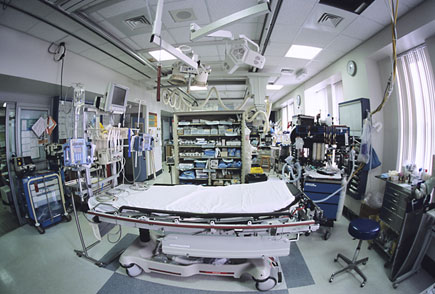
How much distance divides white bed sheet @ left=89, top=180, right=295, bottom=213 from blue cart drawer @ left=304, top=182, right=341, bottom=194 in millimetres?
734

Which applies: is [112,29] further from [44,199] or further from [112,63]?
[44,199]

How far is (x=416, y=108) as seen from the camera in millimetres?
2492

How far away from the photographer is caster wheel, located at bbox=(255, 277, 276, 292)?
162 centimetres

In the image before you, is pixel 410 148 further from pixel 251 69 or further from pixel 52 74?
pixel 52 74

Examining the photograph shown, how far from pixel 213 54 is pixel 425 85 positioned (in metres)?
3.50

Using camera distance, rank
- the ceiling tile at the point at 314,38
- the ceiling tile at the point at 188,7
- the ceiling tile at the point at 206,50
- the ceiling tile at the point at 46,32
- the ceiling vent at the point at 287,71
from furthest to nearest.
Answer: the ceiling vent at the point at 287,71
the ceiling tile at the point at 206,50
the ceiling tile at the point at 314,38
the ceiling tile at the point at 46,32
the ceiling tile at the point at 188,7

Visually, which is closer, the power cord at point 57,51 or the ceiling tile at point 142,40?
the ceiling tile at point 142,40

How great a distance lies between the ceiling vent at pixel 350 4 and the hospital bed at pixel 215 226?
2443 mm

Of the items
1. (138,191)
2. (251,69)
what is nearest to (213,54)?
(251,69)

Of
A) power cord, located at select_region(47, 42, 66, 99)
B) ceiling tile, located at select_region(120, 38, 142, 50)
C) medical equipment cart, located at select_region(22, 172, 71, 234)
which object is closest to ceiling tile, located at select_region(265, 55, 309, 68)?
ceiling tile, located at select_region(120, 38, 142, 50)

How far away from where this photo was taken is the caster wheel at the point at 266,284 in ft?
5.30

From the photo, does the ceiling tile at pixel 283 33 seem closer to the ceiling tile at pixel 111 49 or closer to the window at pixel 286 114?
the ceiling tile at pixel 111 49

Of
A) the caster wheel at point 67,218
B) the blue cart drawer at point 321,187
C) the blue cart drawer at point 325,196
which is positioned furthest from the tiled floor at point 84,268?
the blue cart drawer at point 321,187

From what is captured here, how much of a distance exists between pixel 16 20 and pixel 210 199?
3612 mm
